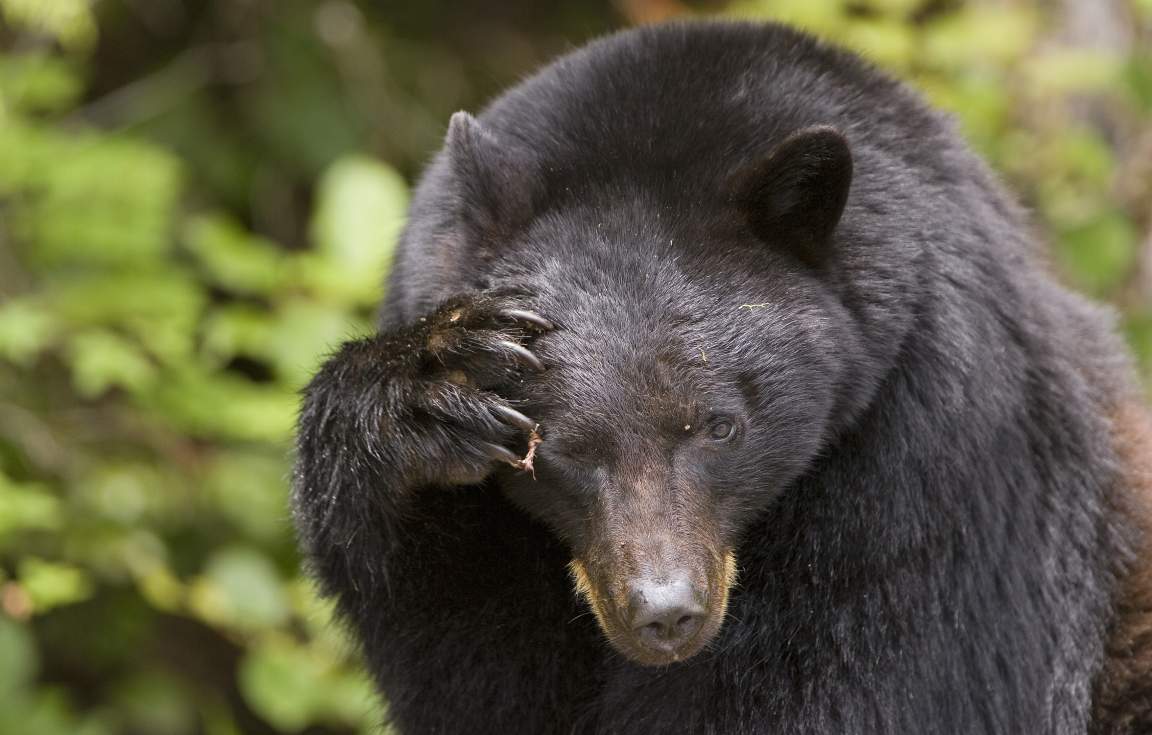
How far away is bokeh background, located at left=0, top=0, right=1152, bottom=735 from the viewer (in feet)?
16.4

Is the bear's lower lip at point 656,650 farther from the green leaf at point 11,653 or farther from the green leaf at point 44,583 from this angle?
the green leaf at point 11,653

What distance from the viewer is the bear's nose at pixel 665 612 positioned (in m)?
2.76

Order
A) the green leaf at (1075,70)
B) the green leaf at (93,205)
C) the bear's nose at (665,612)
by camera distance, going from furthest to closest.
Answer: the green leaf at (1075,70)
the green leaf at (93,205)
the bear's nose at (665,612)

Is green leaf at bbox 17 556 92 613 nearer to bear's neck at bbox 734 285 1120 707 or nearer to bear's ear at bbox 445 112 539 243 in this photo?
bear's ear at bbox 445 112 539 243

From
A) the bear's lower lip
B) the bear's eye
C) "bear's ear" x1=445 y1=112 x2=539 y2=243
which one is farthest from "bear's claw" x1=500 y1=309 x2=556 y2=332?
the bear's lower lip

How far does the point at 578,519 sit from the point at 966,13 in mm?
3956

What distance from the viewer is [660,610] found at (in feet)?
9.05

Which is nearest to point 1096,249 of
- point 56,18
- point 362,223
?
point 362,223

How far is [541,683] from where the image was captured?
3.38 metres

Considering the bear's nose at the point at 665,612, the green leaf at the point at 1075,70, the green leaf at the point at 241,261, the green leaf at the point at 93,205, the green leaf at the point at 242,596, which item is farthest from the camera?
the green leaf at the point at 1075,70

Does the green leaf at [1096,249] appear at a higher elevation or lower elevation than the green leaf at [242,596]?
higher

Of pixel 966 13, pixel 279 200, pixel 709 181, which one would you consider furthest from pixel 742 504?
pixel 279 200

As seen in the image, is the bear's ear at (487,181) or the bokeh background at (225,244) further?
the bokeh background at (225,244)

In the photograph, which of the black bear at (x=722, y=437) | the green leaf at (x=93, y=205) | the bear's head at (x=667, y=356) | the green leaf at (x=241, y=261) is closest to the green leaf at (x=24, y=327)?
the green leaf at (x=93, y=205)
